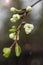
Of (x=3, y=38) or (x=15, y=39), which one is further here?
(x=3, y=38)

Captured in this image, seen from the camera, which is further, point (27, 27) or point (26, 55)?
point (26, 55)

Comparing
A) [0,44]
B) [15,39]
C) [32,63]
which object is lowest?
[32,63]

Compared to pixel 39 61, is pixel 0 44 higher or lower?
higher

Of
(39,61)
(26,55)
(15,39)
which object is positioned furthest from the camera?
(26,55)

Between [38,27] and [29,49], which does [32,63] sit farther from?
[38,27]

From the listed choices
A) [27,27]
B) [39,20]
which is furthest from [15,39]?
[39,20]

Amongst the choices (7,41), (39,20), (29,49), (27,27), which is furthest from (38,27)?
(27,27)

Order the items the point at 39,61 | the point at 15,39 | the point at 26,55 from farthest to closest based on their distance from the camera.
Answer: the point at 26,55 < the point at 39,61 < the point at 15,39

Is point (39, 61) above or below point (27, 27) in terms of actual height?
below

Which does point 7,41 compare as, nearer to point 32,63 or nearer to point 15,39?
point 32,63
